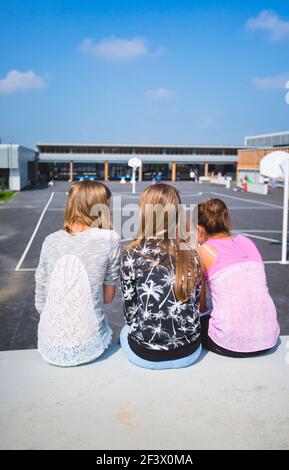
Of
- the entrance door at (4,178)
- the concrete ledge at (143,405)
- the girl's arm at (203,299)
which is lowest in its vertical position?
the concrete ledge at (143,405)

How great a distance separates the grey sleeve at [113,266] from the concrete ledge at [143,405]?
0.57 metres

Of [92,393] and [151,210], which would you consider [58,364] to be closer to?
[92,393]

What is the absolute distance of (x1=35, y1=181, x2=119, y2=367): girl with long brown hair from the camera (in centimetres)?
Result: 296

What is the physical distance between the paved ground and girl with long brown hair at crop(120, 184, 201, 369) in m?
3.35

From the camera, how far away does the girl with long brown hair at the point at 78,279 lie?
296cm

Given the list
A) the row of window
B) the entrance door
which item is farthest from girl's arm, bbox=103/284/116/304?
the row of window

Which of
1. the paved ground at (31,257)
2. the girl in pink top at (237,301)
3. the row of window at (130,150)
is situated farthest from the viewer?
the row of window at (130,150)

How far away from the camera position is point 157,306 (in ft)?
9.61

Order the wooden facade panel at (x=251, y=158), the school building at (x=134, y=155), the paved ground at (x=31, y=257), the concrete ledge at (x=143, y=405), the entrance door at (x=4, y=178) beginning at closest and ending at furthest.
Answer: the concrete ledge at (x=143, y=405) < the paved ground at (x=31, y=257) < the entrance door at (x=4, y=178) < the wooden facade panel at (x=251, y=158) < the school building at (x=134, y=155)

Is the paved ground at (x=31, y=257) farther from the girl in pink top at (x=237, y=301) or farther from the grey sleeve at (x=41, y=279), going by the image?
the girl in pink top at (x=237, y=301)

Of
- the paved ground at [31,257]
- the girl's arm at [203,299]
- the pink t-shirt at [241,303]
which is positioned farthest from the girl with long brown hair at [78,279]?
the paved ground at [31,257]
